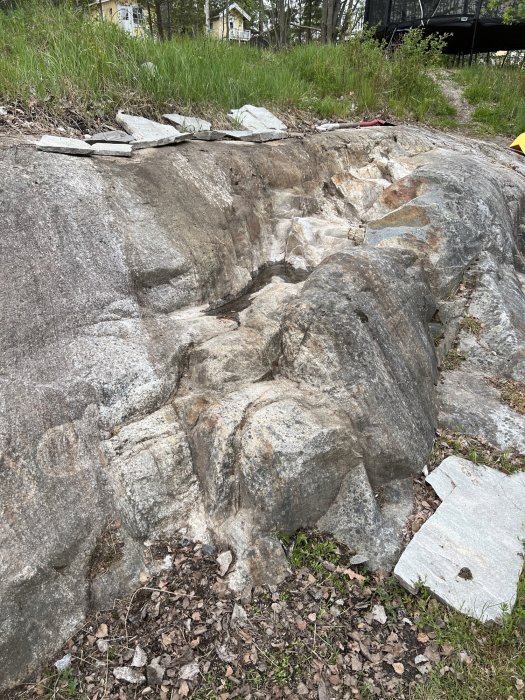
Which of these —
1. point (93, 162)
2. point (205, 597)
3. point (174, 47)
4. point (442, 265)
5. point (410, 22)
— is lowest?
point (205, 597)

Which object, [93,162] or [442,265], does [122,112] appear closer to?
[93,162]

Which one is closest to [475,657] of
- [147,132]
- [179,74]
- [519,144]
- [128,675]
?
[128,675]

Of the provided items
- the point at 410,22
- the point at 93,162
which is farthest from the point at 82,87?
the point at 410,22

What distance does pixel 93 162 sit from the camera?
368cm

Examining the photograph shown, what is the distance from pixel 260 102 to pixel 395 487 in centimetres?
546

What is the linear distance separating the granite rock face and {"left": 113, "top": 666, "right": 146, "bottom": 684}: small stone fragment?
0.33 metres

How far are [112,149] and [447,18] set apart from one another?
1161cm

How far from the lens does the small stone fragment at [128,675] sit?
7.70ft

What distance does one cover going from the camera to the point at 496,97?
32.1 feet

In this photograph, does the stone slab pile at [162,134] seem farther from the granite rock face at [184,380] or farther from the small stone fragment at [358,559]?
the small stone fragment at [358,559]

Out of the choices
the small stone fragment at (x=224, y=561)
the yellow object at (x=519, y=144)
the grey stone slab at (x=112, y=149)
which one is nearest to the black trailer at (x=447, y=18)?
the yellow object at (x=519, y=144)

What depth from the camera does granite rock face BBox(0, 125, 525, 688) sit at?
254cm

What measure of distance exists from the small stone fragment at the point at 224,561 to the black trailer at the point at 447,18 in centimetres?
1251

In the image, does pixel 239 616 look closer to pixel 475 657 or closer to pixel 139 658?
pixel 139 658
